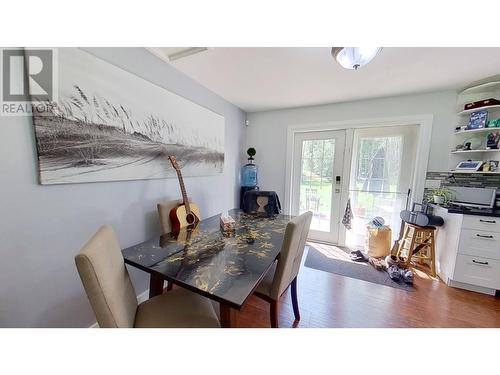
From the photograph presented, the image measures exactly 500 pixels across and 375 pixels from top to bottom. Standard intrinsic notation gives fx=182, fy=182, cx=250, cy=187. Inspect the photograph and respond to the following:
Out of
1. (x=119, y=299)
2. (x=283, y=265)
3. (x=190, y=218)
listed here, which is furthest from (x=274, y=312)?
(x=190, y=218)

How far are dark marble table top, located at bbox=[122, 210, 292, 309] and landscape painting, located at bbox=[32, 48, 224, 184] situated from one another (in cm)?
60

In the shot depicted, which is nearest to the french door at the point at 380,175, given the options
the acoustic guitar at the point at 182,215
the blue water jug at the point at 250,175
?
the blue water jug at the point at 250,175

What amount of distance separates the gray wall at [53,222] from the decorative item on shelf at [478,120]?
3198 millimetres

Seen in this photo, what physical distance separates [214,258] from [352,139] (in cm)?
254

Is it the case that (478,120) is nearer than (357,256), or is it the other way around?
(478,120)

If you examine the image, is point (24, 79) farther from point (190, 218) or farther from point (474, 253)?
point (474, 253)

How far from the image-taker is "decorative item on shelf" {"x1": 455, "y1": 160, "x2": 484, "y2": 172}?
1938mm

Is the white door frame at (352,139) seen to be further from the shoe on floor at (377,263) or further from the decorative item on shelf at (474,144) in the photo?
the shoe on floor at (377,263)

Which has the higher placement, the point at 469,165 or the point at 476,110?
the point at 476,110

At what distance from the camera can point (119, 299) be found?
2.49ft

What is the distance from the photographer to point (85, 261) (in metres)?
0.63

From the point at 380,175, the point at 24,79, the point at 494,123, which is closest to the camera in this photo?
the point at 24,79

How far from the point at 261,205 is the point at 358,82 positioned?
5.78 feet
